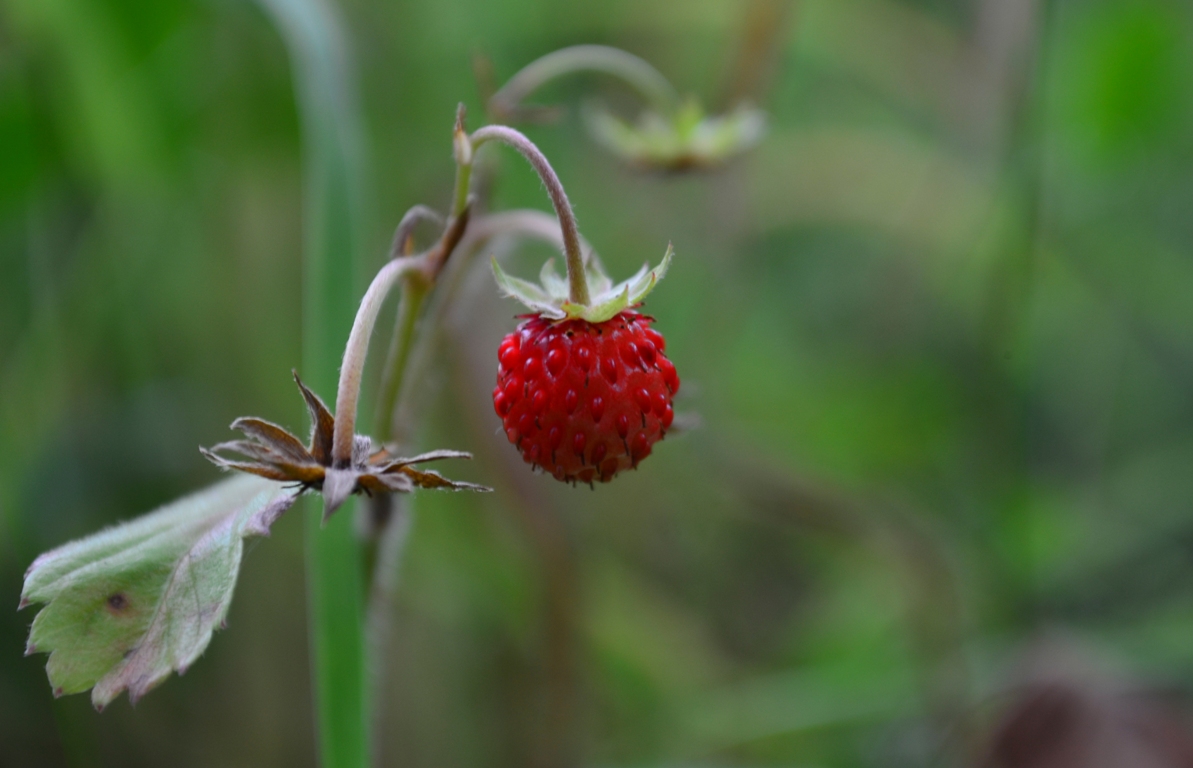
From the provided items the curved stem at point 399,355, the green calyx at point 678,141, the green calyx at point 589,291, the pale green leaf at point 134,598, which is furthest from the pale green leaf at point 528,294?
the green calyx at point 678,141

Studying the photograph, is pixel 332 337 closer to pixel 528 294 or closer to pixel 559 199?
pixel 528 294

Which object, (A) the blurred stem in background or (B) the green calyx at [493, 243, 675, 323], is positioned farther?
(A) the blurred stem in background

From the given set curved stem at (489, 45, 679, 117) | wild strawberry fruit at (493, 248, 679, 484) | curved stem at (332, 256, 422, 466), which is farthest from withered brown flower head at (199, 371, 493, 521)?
curved stem at (489, 45, 679, 117)

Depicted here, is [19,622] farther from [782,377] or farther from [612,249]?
[782,377]

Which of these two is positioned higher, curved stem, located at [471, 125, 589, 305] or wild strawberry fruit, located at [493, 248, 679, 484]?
curved stem, located at [471, 125, 589, 305]

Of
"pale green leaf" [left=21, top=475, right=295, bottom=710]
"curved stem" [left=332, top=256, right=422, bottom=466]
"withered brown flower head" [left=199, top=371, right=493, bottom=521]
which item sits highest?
"curved stem" [left=332, top=256, right=422, bottom=466]

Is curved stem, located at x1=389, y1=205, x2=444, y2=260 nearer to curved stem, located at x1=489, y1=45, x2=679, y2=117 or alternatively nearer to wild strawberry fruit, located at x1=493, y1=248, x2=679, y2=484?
wild strawberry fruit, located at x1=493, y1=248, x2=679, y2=484
